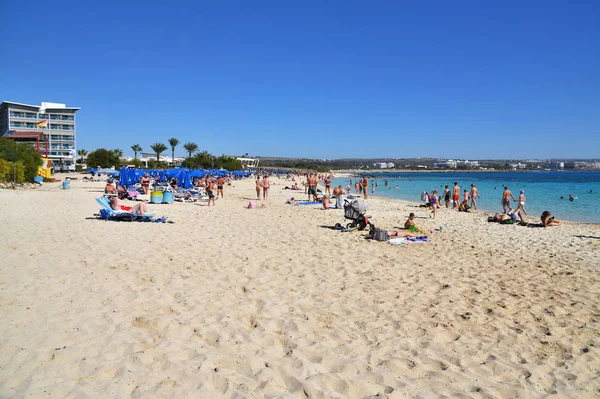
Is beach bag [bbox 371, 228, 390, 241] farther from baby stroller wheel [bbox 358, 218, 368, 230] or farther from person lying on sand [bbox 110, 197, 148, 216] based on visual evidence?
person lying on sand [bbox 110, 197, 148, 216]

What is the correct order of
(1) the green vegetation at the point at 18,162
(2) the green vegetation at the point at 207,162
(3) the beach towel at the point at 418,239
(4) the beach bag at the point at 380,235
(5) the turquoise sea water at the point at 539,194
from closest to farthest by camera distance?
(4) the beach bag at the point at 380,235 → (3) the beach towel at the point at 418,239 → (5) the turquoise sea water at the point at 539,194 → (1) the green vegetation at the point at 18,162 → (2) the green vegetation at the point at 207,162

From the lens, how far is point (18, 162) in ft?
81.0

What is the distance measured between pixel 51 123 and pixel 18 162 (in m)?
57.0

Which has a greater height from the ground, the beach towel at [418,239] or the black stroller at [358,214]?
the black stroller at [358,214]

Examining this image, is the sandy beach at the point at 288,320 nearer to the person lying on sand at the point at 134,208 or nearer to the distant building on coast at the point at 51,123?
the person lying on sand at the point at 134,208

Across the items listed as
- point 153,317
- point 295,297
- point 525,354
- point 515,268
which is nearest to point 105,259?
point 153,317

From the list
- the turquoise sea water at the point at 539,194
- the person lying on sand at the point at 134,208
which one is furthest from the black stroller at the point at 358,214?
the turquoise sea water at the point at 539,194

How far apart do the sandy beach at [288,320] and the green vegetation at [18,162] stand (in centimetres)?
1842

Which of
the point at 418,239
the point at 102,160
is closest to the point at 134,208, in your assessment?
the point at 418,239

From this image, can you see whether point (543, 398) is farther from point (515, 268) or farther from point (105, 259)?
point (105, 259)

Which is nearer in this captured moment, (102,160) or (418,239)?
(418,239)

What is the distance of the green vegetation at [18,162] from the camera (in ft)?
75.9

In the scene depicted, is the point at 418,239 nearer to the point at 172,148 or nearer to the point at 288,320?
the point at 288,320

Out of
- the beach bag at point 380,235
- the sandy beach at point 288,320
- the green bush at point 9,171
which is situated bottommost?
the sandy beach at point 288,320
